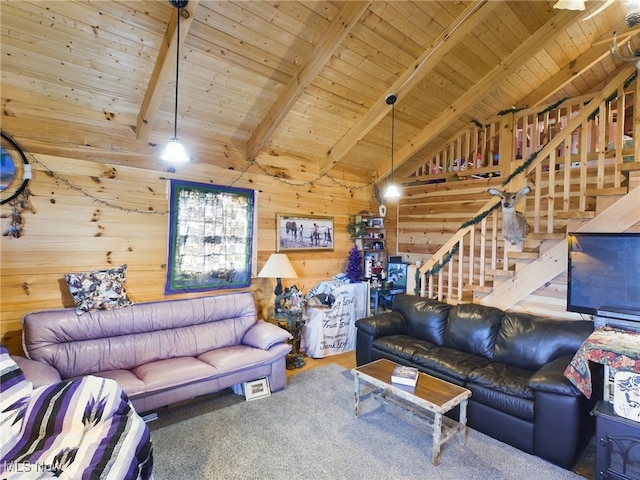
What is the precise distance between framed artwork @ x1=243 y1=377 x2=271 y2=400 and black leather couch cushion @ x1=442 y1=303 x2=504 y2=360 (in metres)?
1.84

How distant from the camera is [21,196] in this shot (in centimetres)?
275

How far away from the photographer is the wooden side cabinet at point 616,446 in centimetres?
189

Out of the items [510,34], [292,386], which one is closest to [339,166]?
[510,34]

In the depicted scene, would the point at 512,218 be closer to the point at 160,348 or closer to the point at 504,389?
the point at 504,389

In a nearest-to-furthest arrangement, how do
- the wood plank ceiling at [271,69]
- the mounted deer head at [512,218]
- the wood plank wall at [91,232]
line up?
the wood plank ceiling at [271,69] → the wood plank wall at [91,232] → the mounted deer head at [512,218]

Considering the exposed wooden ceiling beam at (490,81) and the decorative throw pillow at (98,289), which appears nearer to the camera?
the decorative throw pillow at (98,289)

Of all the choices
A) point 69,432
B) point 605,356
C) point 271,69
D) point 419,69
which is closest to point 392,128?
point 419,69

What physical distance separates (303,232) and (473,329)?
8.05 ft

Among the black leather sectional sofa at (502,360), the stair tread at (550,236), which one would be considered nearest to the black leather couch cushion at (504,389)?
the black leather sectional sofa at (502,360)

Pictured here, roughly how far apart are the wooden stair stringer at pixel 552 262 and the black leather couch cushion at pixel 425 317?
59cm

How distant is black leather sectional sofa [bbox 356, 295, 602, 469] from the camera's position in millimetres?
2230

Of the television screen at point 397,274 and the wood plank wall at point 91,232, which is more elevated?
the wood plank wall at point 91,232

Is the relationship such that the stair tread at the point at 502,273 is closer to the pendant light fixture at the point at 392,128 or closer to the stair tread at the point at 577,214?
the stair tread at the point at 577,214

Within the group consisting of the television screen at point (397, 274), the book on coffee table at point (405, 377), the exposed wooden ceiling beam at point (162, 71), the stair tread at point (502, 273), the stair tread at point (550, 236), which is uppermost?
the exposed wooden ceiling beam at point (162, 71)
